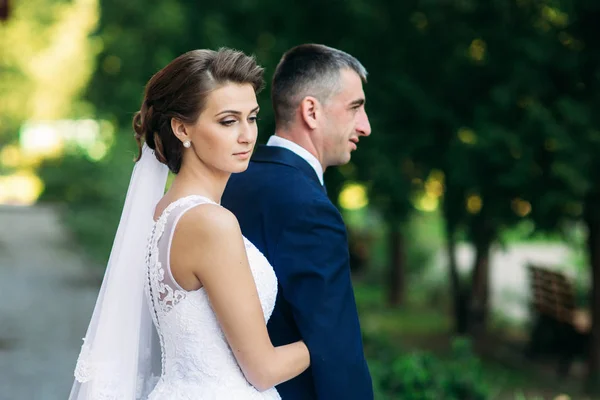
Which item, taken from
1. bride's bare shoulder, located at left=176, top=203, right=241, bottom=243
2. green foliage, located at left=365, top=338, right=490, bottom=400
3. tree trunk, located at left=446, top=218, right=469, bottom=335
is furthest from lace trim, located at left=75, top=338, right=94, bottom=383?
tree trunk, located at left=446, top=218, right=469, bottom=335

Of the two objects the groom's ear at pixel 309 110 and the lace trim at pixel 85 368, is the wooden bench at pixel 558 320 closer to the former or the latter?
the groom's ear at pixel 309 110

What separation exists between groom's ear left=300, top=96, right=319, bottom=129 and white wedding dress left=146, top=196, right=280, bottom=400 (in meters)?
0.51

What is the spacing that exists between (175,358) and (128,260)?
0.41 m

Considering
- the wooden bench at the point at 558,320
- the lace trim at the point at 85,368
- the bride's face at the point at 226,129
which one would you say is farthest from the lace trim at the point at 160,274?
the wooden bench at the point at 558,320

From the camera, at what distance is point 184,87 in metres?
2.54

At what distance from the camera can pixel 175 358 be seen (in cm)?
269

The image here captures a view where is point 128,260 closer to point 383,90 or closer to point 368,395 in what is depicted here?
point 368,395

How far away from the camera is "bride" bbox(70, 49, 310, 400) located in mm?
2430

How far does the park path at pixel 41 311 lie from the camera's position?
7621mm

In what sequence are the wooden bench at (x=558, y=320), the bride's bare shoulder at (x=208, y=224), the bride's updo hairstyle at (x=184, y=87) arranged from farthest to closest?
1. the wooden bench at (x=558, y=320)
2. the bride's updo hairstyle at (x=184, y=87)
3. the bride's bare shoulder at (x=208, y=224)

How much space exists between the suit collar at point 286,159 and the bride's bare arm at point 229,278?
20.7 inches

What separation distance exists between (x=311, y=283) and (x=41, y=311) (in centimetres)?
917

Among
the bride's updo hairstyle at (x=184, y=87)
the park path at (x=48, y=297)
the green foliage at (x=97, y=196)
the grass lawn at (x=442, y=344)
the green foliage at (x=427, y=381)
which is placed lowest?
the grass lawn at (x=442, y=344)

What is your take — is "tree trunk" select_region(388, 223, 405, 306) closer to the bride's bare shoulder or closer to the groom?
the groom
